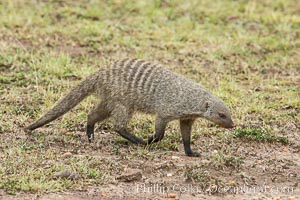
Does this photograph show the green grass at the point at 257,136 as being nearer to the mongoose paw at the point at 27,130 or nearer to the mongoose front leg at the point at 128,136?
the mongoose front leg at the point at 128,136

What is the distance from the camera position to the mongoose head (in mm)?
5273

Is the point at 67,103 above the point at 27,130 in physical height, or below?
above

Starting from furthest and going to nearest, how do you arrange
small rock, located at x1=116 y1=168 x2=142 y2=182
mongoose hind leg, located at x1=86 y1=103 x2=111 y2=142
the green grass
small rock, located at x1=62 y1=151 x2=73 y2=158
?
the green grass < mongoose hind leg, located at x1=86 y1=103 x2=111 y2=142 < small rock, located at x1=62 y1=151 x2=73 y2=158 < small rock, located at x1=116 y1=168 x2=142 y2=182

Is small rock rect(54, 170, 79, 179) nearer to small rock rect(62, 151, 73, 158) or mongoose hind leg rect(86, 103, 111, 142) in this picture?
small rock rect(62, 151, 73, 158)

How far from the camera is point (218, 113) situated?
5.28 meters

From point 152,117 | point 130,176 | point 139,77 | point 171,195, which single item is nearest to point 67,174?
point 130,176

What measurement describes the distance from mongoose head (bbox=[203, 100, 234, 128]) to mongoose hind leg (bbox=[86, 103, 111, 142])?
81 centimetres

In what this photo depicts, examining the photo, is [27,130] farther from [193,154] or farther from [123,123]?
[193,154]

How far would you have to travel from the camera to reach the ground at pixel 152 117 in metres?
4.65

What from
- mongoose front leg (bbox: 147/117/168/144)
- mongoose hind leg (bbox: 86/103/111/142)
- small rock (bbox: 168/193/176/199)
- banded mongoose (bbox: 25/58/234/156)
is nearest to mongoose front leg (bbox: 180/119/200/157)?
banded mongoose (bbox: 25/58/234/156)

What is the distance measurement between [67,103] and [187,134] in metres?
0.98

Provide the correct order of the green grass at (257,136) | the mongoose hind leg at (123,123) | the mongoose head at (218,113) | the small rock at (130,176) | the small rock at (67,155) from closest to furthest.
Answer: the small rock at (130,176), the small rock at (67,155), the mongoose head at (218,113), the mongoose hind leg at (123,123), the green grass at (257,136)

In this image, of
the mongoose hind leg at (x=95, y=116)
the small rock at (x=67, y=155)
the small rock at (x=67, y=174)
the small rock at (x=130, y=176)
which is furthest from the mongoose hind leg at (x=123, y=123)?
the small rock at (x=67, y=174)

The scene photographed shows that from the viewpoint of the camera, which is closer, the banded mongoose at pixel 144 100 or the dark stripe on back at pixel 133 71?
the banded mongoose at pixel 144 100
